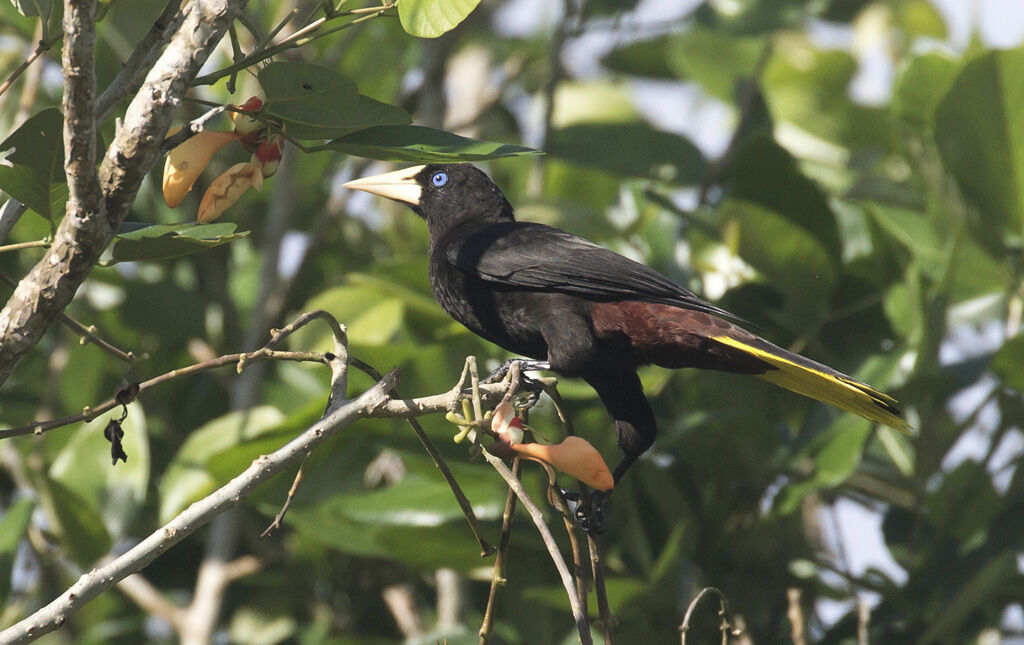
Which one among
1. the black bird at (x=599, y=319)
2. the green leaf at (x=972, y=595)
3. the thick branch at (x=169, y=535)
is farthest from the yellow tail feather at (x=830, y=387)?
the thick branch at (x=169, y=535)

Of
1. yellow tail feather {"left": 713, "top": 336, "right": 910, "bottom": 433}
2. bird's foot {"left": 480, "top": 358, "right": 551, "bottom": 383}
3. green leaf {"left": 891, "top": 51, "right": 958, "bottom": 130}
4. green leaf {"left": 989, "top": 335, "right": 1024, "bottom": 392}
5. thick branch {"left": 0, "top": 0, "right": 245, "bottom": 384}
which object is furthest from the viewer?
green leaf {"left": 891, "top": 51, "right": 958, "bottom": 130}

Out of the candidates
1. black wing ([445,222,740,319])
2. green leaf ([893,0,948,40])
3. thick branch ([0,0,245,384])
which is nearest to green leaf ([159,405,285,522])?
black wing ([445,222,740,319])

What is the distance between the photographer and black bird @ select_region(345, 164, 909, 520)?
8.98 feet

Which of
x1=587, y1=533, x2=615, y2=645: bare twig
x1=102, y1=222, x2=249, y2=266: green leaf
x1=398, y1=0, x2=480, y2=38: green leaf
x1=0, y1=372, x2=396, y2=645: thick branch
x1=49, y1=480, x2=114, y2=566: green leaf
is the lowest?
x1=49, y1=480, x2=114, y2=566: green leaf

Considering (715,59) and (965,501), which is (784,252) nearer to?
(965,501)

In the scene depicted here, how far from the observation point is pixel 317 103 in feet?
5.57

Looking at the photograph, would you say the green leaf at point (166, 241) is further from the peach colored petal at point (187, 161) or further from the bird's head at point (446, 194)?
the bird's head at point (446, 194)

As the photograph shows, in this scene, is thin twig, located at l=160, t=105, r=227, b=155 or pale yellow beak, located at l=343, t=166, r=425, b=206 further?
pale yellow beak, located at l=343, t=166, r=425, b=206

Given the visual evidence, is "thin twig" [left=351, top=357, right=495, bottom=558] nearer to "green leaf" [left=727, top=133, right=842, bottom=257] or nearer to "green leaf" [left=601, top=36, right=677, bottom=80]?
"green leaf" [left=727, top=133, right=842, bottom=257]

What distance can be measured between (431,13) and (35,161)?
58 centimetres

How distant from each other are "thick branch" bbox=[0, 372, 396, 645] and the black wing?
133cm

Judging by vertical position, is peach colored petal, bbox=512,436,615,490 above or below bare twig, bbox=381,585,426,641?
above

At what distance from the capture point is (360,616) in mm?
3848

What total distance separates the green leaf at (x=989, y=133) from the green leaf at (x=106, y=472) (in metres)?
2.28
